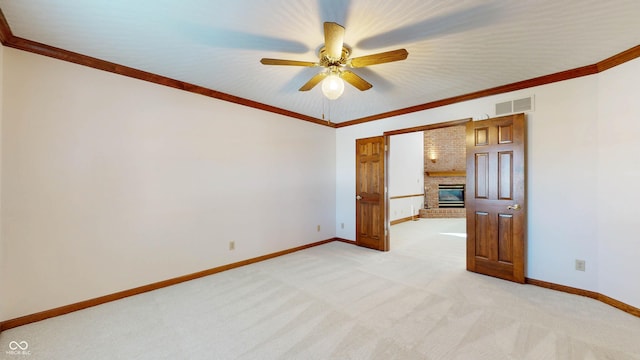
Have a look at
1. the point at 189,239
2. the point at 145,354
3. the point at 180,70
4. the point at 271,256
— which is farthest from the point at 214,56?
the point at 271,256

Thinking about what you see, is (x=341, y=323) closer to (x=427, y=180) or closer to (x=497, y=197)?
(x=497, y=197)

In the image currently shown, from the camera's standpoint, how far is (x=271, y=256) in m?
4.12

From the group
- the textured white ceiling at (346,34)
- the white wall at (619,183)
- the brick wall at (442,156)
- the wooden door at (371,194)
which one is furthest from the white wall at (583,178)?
the brick wall at (442,156)

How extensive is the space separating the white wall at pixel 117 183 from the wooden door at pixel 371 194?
5.70ft

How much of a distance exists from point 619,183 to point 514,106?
132 centimetres

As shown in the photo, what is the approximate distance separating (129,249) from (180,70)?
2087 millimetres

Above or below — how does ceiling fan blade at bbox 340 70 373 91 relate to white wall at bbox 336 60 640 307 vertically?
above

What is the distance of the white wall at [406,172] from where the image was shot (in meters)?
7.39

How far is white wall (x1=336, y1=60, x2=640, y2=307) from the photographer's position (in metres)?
2.51

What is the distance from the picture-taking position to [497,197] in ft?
10.9

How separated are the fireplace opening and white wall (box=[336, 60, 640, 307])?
560 cm

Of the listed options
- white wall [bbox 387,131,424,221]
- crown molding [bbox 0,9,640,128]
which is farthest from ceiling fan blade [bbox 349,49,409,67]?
white wall [bbox 387,131,424,221]

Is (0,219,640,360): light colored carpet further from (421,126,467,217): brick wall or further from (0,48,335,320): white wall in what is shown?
(421,126,467,217): brick wall

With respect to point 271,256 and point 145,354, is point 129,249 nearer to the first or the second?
point 145,354
